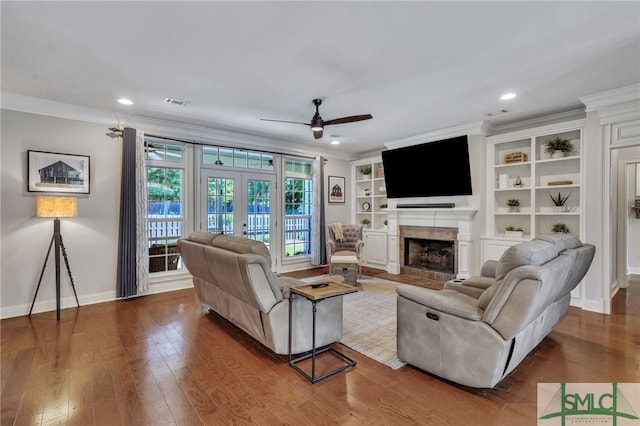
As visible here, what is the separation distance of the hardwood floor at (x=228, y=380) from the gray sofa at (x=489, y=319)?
0.60 feet

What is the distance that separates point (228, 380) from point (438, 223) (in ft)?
15.0

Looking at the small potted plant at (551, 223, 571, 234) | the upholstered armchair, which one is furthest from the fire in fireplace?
the small potted plant at (551, 223, 571, 234)

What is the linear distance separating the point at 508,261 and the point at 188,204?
4699 millimetres

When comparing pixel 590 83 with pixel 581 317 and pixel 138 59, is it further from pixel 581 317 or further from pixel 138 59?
pixel 138 59

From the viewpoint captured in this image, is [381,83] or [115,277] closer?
[381,83]

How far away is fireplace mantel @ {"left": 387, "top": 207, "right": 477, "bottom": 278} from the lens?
5.12m

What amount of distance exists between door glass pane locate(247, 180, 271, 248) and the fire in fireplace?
2941 mm

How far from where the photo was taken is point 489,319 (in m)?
2.06

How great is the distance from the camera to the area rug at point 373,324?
281cm

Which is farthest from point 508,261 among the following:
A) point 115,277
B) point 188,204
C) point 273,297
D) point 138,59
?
point 115,277

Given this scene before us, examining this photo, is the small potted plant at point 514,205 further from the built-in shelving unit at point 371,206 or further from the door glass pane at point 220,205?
the door glass pane at point 220,205

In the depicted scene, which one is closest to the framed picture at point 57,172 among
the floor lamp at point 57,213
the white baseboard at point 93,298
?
the floor lamp at point 57,213

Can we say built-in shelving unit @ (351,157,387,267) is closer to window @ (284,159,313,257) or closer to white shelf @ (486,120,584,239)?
window @ (284,159,313,257)

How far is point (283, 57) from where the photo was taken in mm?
2785
